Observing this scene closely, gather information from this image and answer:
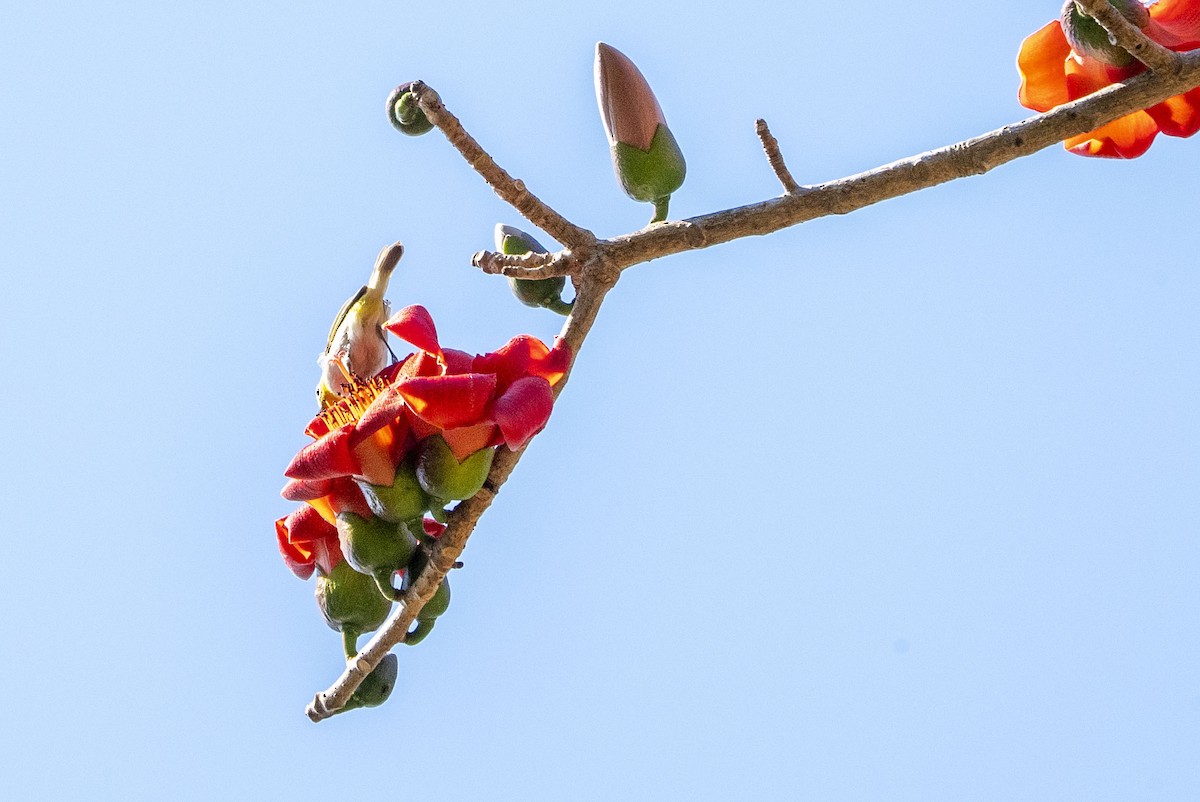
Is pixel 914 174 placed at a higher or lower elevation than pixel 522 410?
higher

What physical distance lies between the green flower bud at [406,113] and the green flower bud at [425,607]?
1.92 feet

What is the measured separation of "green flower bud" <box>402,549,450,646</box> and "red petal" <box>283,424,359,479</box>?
0.15 metres

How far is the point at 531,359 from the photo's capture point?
5.20ft

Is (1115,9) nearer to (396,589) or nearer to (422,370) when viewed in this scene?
(422,370)

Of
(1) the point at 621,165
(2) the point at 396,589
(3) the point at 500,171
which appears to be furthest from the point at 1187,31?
(2) the point at 396,589

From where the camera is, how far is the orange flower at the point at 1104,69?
161cm

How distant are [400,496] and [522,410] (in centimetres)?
19

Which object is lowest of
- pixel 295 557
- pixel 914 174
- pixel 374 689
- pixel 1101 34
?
pixel 374 689

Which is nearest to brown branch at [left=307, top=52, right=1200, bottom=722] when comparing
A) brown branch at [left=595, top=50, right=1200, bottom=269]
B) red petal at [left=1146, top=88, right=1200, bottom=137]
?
brown branch at [left=595, top=50, right=1200, bottom=269]

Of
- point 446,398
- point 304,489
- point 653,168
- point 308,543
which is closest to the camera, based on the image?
point 446,398

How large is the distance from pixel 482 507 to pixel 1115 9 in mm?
956

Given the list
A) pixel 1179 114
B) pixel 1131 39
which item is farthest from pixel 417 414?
pixel 1179 114

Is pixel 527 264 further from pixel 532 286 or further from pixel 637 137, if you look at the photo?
pixel 637 137

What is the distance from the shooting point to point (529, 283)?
6.00 ft
